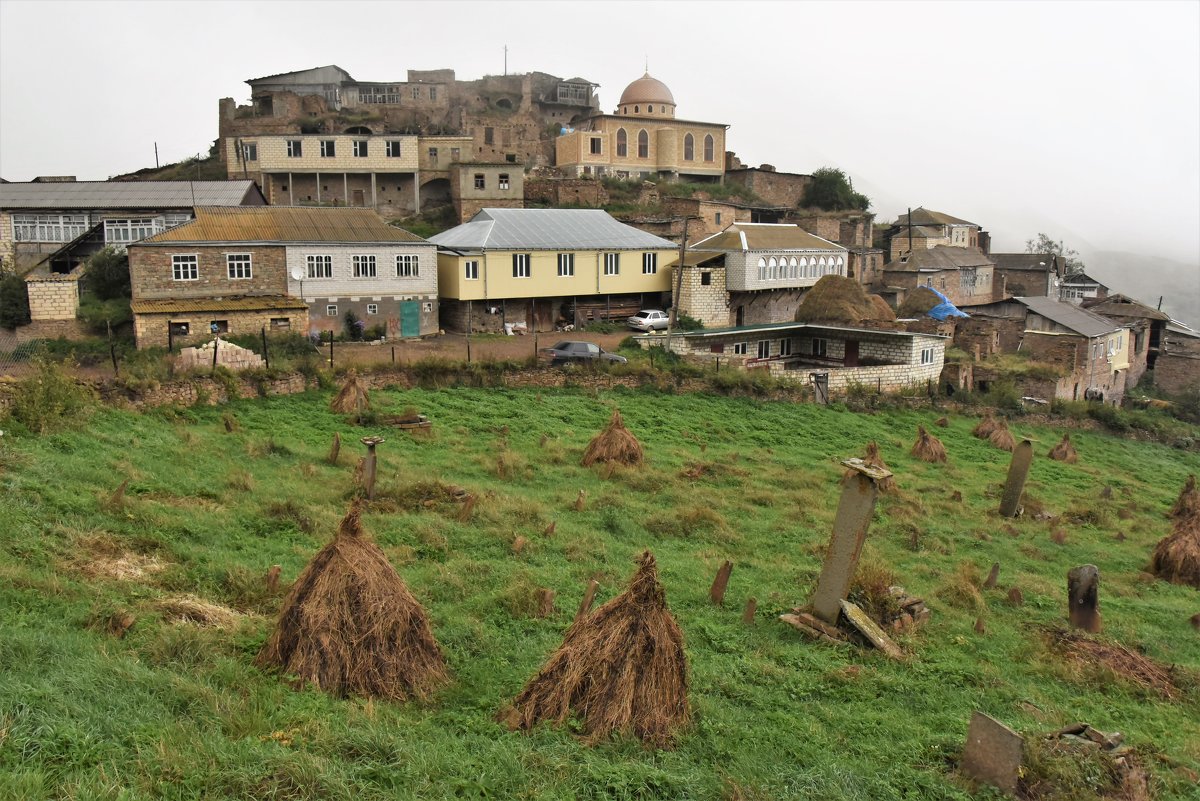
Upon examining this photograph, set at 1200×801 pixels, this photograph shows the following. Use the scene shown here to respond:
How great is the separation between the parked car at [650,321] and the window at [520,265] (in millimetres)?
4984

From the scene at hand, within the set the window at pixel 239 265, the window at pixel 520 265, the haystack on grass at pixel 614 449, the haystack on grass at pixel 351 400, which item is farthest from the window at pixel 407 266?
the haystack on grass at pixel 614 449

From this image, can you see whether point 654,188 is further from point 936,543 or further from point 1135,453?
point 936,543

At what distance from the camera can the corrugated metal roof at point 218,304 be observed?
27.9 m

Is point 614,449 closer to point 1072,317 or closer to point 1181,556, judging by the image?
point 1181,556

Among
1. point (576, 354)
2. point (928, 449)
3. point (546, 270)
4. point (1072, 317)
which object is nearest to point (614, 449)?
point (576, 354)

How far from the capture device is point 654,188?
52812mm

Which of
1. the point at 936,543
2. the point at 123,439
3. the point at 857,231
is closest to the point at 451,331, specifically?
the point at 123,439

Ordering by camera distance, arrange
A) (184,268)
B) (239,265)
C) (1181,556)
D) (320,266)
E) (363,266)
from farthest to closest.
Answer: (363,266) < (320,266) < (239,265) < (184,268) < (1181,556)

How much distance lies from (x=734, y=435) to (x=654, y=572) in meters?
17.4

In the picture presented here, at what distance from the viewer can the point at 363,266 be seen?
32812 mm

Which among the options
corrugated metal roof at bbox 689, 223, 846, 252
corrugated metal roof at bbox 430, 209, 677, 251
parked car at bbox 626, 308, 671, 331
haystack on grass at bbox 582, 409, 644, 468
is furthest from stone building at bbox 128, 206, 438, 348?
haystack on grass at bbox 582, 409, 644, 468

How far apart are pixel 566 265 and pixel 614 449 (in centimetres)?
1907

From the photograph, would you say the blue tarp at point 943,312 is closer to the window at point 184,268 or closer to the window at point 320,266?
the window at point 320,266

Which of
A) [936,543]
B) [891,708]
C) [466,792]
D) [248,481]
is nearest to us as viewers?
[466,792]
